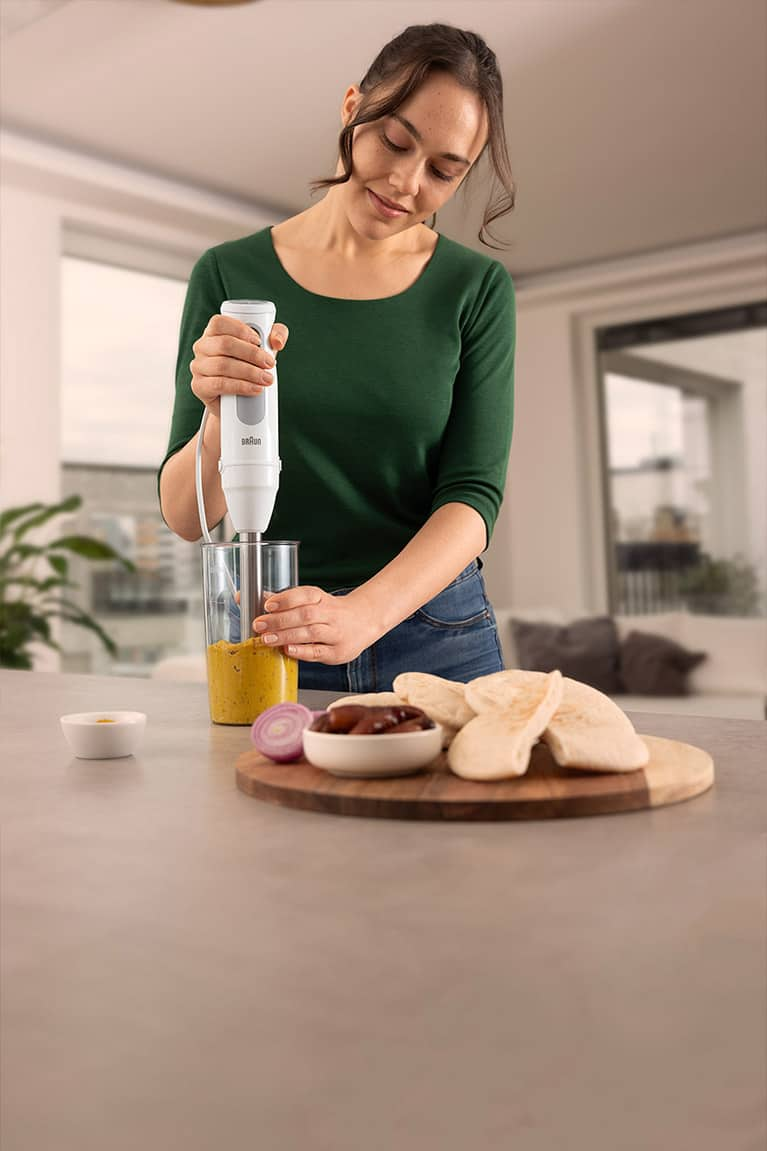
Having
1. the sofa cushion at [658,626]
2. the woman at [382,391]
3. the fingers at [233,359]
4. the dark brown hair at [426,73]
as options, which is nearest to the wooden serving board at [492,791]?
the fingers at [233,359]

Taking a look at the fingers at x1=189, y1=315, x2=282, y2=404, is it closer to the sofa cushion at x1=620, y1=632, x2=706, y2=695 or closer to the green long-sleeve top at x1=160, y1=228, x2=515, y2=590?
the green long-sleeve top at x1=160, y1=228, x2=515, y2=590

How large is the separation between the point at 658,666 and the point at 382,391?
12.7ft

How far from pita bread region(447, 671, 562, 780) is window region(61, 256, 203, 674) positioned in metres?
4.47

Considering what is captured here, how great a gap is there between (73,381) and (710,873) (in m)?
4.89

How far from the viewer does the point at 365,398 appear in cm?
133

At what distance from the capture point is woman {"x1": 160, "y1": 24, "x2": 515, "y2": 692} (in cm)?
124

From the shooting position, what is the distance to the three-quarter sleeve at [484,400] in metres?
1.31

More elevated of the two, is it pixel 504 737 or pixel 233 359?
pixel 233 359

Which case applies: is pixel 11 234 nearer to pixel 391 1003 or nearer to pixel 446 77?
pixel 446 77

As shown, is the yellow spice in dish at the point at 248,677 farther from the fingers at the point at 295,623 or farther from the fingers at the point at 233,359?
the fingers at the point at 233,359

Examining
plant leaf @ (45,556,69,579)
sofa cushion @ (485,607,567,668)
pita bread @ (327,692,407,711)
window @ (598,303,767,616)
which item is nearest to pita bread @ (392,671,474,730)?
pita bread @ (327,692,407,711)

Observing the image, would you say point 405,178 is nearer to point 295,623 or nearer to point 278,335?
point 278,335

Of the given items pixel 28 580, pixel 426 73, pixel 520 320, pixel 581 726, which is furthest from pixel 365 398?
pixel 520 320

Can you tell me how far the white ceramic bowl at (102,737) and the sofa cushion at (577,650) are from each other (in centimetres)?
432
